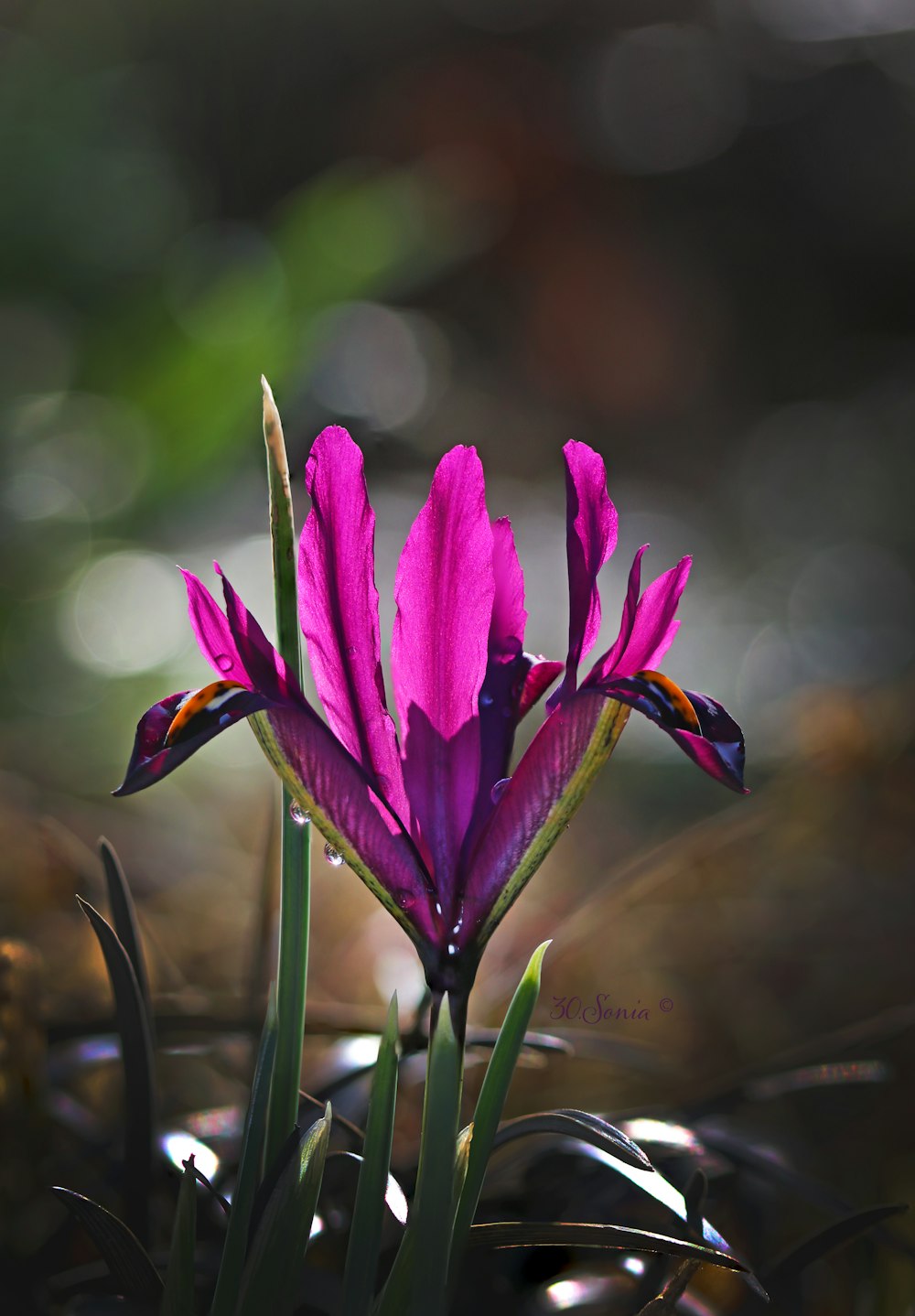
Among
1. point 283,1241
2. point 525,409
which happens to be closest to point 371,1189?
point 283,1241

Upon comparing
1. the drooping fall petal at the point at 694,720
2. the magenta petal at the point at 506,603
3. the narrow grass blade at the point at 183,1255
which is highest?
the magenta petal at the point at 506,603

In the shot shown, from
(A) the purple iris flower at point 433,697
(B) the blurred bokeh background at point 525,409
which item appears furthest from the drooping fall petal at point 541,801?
(B) the blurred bokeh background at point 525,409

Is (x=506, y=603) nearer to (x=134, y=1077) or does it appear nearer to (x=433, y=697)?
(x=433, y=697)

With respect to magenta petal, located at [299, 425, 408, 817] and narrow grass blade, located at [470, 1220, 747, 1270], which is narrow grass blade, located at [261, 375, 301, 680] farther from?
narrow grass blade, located at [470, 1220, 747, 1270]

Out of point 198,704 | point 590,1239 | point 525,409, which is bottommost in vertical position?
point 590,1239

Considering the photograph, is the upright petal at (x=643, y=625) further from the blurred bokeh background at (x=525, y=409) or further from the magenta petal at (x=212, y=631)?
the blurred bokeh background at (x=525, y=409)
